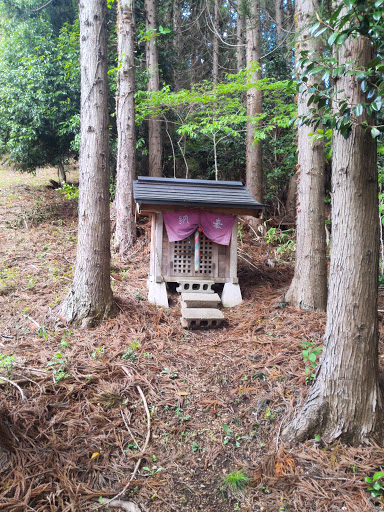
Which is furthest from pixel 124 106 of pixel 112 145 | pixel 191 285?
pixel 191 285

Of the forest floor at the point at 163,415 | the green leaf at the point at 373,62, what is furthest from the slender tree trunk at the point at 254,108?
the green leaf at the point at 373,62

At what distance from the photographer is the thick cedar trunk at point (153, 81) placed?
11344 millimetres

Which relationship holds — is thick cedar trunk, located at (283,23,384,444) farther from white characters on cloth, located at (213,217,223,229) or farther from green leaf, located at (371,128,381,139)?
white characters on cloth, located at (213,217,223,229)

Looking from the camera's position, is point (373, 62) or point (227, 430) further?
point (227, 430)

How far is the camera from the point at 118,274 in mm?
7809

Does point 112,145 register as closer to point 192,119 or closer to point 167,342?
point 192,119

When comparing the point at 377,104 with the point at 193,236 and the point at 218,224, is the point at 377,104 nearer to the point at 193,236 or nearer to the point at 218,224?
the point at 218,224

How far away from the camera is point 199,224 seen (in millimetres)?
6910

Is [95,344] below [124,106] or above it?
below

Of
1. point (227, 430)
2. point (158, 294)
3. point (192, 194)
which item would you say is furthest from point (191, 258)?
point (227, 430)

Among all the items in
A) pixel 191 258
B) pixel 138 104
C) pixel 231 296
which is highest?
pixel 138 104

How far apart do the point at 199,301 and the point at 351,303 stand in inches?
140

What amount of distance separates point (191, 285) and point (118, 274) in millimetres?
1801

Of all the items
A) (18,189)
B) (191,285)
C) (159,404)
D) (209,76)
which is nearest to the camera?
(159,404)
